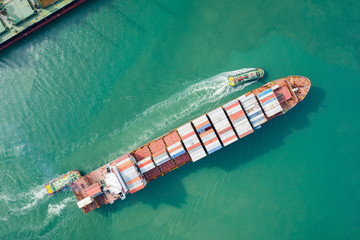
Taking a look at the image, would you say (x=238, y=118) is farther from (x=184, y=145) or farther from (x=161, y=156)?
(x=161, y=156)

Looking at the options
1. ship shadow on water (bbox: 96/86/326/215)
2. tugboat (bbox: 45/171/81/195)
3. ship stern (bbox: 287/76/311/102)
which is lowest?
ship shadow on water (bbox: 96/86/326/215)

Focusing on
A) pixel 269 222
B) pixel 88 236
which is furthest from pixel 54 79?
pixel 269 222

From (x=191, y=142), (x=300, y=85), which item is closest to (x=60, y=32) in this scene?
(x=191, y=142)

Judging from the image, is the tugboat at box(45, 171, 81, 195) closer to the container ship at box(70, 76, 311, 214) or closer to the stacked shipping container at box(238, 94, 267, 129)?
the container ship at box(70, 76, 311, 214)

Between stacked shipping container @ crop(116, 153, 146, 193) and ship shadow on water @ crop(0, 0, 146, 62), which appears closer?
stacked shipping container @ crop(116, 153, 146, 193)

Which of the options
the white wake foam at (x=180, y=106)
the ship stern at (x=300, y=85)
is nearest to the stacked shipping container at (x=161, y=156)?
the white wake foam at (x=180, y=106)

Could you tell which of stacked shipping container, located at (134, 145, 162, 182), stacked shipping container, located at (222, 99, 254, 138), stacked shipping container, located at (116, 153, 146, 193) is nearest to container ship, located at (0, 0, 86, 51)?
stacked shipping container, located at (134, 145, 162, 182)
